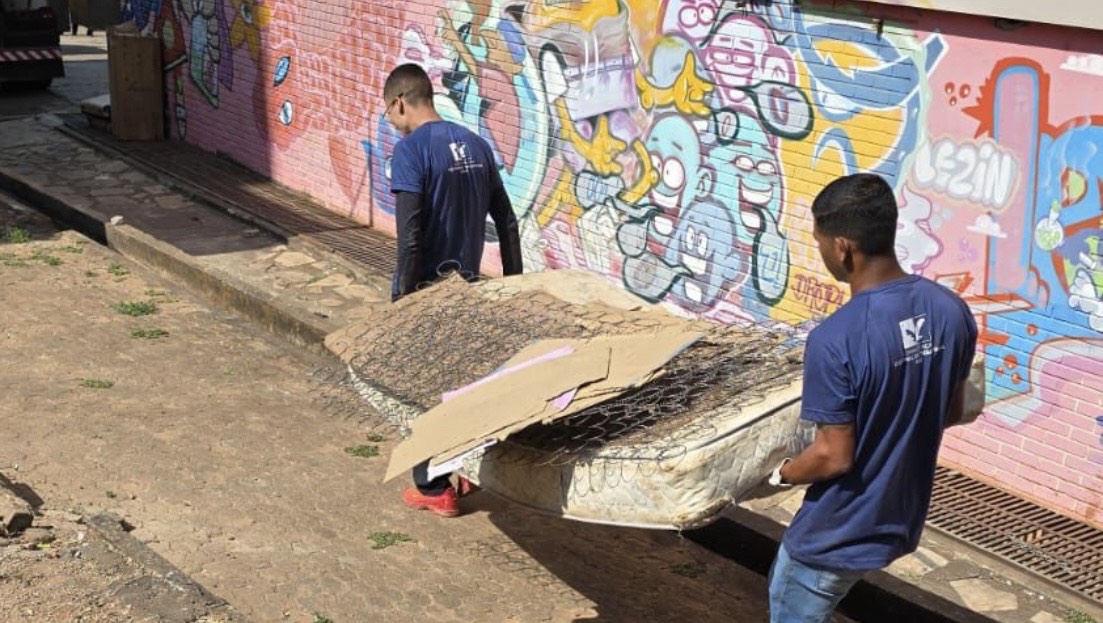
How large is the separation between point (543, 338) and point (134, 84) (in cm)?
1003

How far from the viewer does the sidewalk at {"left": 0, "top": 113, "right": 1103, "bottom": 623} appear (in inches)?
234

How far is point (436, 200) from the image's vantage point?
6266 millimetres

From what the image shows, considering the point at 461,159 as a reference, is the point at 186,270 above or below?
below

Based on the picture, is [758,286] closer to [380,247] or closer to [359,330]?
[359,330]

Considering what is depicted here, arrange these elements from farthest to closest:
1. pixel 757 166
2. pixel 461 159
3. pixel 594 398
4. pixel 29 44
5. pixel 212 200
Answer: pixel 29 44
pixel 212 200
pixel 757 166
pixel 461 159
pixel 594 398

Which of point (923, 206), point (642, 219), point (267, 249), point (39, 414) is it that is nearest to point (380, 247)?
point (267, 249)

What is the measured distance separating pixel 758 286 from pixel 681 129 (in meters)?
1.15

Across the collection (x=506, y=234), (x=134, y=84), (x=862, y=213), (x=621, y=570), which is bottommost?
(x=621, y=570)

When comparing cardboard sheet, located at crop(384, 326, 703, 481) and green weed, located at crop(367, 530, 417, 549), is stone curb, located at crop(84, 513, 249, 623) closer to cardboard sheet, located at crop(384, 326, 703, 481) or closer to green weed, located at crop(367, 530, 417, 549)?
green weed, located at crop(367, 530, 417, 549)

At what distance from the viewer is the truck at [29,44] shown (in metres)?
16.6

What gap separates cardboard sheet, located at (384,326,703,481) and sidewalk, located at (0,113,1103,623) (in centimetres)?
141

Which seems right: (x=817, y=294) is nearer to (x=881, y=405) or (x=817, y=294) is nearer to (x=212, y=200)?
(x=881, y=405)

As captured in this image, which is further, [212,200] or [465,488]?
[212,200]

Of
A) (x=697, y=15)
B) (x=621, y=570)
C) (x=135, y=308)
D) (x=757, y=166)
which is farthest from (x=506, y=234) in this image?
(x=135, y=308)
